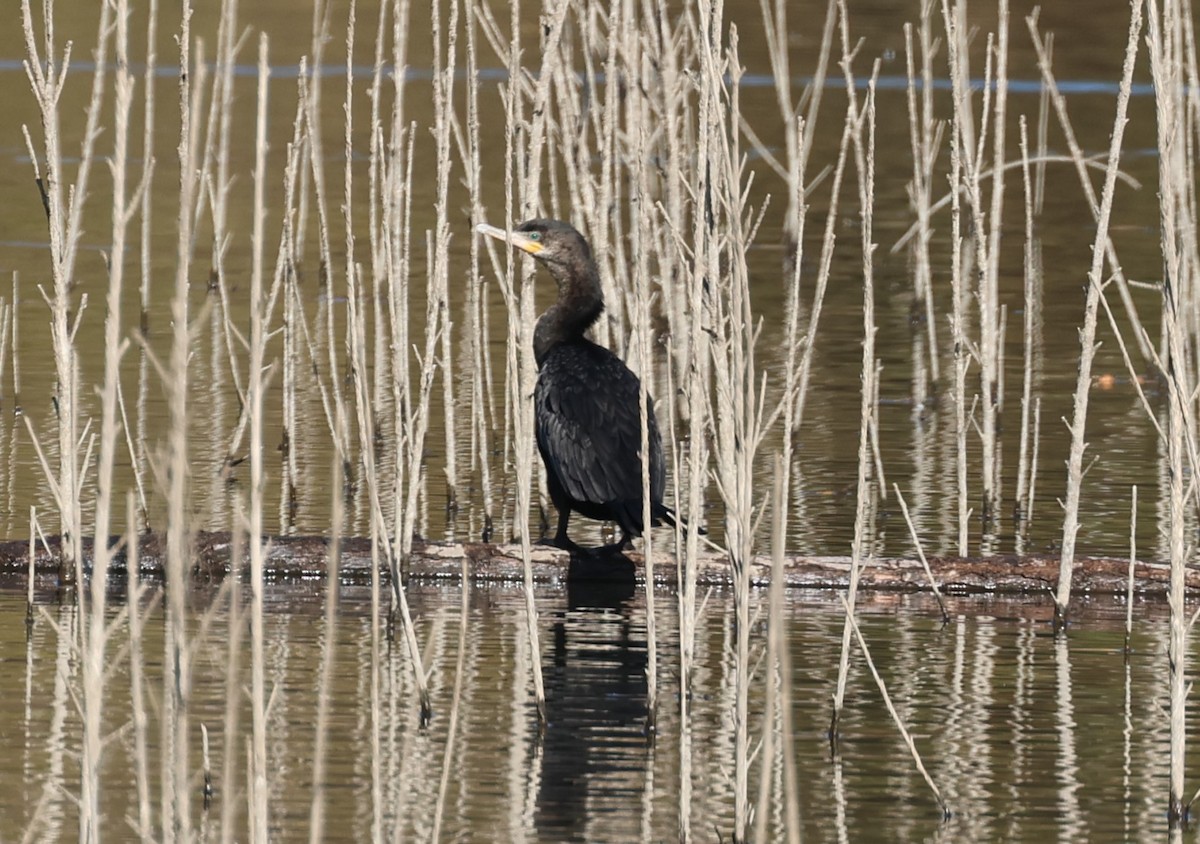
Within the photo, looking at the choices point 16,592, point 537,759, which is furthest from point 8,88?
point 537,759

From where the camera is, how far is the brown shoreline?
318 inches

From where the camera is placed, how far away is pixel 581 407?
8562 millimetres

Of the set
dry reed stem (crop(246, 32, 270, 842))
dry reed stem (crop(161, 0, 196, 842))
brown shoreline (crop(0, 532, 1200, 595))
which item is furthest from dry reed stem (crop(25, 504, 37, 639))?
dry reed stem (crop(246, 32, 270, 842))

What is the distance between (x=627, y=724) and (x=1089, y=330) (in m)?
1.78

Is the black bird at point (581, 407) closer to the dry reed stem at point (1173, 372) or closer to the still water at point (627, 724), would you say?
the still water at point (627, 724)

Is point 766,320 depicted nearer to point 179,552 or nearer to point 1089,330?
point 1089,330

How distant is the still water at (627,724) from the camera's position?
570 cm

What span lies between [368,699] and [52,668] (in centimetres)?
108

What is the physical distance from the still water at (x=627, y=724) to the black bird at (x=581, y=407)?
0.37m

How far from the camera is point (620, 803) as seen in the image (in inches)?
231

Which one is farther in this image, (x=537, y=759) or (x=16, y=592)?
(x=16, y=592)

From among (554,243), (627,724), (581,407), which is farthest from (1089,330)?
(554,243)

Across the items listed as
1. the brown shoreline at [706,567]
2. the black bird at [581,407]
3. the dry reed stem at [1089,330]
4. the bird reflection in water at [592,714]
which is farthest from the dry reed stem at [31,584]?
the dry reed stem at [1089,330]

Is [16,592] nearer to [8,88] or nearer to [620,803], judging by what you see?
[620,803]
